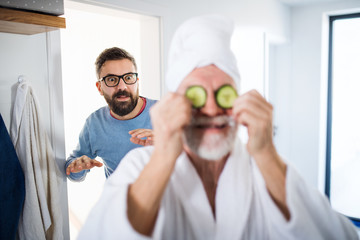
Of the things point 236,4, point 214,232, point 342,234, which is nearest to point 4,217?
point 214,232

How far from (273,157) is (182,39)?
427 millimetres

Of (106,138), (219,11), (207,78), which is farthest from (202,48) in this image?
(219,11)

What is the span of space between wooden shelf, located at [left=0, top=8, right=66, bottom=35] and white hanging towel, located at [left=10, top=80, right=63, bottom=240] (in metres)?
0.23

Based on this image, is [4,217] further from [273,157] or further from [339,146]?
[339,146]

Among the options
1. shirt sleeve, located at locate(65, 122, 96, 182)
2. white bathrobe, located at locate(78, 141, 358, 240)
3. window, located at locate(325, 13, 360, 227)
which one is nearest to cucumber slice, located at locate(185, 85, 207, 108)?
white bathrobe, located at locate(78, 141, 358, 240)

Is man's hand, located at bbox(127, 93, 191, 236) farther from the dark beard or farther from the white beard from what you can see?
the dark beard

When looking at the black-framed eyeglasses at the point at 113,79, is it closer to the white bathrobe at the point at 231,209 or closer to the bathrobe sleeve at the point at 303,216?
the white bathrobe at the point at 231,209

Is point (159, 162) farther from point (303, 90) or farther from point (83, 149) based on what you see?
point (303, 90)

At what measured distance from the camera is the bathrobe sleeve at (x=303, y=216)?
68cm

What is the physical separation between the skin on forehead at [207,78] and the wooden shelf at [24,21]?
62 centimetres

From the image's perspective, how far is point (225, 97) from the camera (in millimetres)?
718

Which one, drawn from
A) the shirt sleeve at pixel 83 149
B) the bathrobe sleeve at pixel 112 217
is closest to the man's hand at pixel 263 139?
the bathrobe sleeve at pixel 112 217

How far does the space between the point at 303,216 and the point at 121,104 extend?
3.51 feet

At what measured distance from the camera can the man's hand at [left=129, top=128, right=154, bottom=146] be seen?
1.42m
